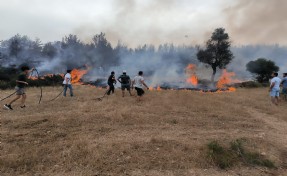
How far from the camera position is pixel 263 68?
108 ft

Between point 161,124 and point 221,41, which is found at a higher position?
point 221,41

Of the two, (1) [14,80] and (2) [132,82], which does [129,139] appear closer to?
(2) [132,82]

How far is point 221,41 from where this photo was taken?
37.2 metres

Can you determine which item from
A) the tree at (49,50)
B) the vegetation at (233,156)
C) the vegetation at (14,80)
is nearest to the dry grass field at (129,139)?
the vegetation at (233,156)

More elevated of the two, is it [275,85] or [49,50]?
[49,50]

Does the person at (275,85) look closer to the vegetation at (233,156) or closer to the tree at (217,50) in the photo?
the vegetation at (233,156)

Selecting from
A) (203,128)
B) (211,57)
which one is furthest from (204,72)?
(203,128)

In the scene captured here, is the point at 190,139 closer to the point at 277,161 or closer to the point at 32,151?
the point at 277,161

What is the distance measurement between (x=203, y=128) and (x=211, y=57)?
96.1 feet

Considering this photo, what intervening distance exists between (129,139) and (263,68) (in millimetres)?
29910

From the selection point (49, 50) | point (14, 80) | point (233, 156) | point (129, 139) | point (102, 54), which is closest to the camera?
point (233, 156)

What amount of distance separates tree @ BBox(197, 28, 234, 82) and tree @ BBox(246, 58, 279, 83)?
13.6 ft

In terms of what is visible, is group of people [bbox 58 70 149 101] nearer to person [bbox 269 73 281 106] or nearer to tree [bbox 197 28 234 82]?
person [bbox 269 73 281 106]

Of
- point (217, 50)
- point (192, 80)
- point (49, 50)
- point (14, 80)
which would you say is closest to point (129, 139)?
point (14, 80)
